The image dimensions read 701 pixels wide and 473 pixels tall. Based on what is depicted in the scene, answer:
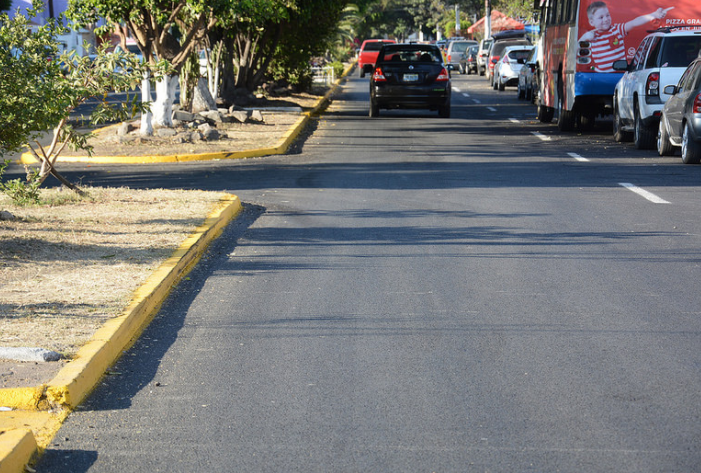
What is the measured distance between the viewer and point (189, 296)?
24.1 ft

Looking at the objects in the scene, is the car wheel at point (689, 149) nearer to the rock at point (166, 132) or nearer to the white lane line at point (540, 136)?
the white lane line at point (540, 136)

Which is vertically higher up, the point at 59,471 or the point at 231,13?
the point at 231,13

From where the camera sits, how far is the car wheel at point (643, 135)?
57.7 ft

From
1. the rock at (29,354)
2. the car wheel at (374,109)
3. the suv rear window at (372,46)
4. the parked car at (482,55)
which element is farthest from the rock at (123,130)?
the suv rear window at (372,46)

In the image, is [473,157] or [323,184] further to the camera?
[473,157]

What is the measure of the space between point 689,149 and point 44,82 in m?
9.53

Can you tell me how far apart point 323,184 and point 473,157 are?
13.6ft

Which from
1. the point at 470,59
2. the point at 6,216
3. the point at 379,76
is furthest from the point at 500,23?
the point at 6,216

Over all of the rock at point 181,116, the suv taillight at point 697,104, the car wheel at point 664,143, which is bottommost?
the rock at point 181,116

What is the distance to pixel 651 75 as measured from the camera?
17.0 meters

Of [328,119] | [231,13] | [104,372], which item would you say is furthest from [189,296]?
[328,119]

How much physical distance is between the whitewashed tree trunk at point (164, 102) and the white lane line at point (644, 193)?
388 inches

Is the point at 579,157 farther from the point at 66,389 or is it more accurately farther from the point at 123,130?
the point at 66,389

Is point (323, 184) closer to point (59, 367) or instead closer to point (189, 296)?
point (189, 296)
